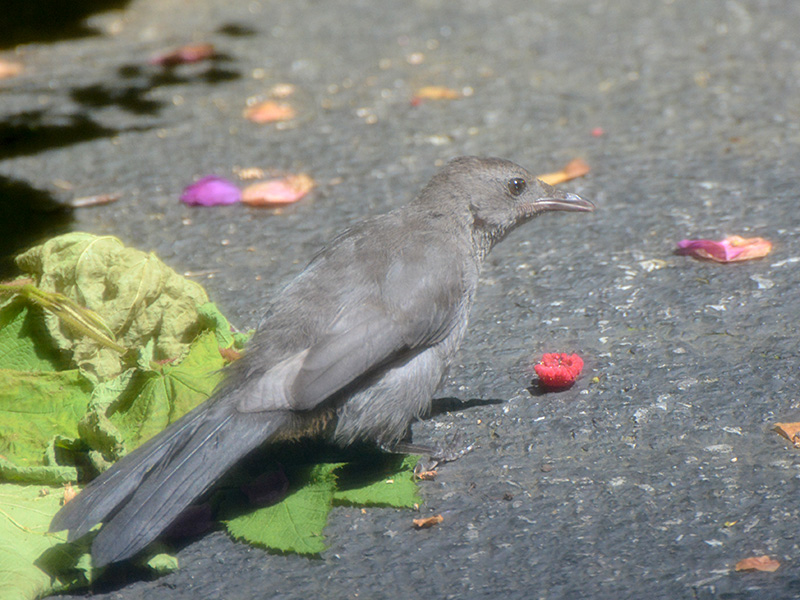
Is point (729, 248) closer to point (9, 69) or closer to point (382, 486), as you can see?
point (382, 486)

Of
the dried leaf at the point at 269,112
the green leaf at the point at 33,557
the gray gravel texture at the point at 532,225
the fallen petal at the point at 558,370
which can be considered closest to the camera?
the green leaf at the point at 33,557

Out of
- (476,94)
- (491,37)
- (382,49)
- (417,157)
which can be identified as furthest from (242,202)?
(491,37)

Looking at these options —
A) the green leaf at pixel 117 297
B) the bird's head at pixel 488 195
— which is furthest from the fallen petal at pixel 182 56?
the bird's head at pixel 488 195

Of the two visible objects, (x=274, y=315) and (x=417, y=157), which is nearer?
(x=274, y=315)

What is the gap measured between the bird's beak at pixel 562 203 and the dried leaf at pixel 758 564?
1.69m

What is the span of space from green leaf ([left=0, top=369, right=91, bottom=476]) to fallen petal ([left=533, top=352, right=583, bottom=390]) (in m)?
1.65

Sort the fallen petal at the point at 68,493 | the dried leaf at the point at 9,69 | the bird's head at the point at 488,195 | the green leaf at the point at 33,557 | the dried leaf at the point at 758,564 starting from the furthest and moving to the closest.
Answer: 1. the dried leaf at the point at 9,69
2. the bird's head at the point at 488,195
3. the fallen petal at the point at 68,493
4. the green leaf at the point at 33,557
5. the dried leaf at the point at 758,564

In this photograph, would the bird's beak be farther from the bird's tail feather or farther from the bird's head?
the bird's tail feather

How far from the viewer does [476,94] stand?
6.27 meters

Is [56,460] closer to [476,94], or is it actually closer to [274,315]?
[274,315]

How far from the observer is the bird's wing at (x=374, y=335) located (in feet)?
9.47

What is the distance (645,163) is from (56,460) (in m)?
3.52

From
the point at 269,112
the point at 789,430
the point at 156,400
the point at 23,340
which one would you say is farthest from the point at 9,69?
the point at 789,430

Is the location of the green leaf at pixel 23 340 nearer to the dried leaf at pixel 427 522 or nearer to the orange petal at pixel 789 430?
the dried leaf at pixel 427 522
